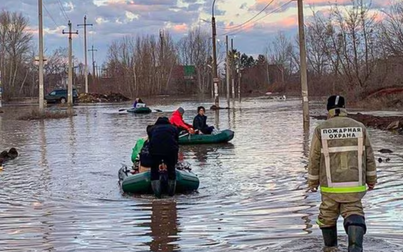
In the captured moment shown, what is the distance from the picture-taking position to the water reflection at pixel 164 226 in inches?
327

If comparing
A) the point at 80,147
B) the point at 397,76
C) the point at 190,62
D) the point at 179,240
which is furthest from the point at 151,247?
the point at 190,62

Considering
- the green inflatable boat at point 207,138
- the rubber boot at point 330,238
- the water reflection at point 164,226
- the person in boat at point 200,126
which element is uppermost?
the person in boat at point 200,126

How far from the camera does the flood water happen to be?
8430 millimetres

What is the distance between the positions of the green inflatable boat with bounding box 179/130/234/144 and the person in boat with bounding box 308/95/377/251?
15509 millimetres

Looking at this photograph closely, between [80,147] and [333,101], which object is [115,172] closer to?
[80,147]

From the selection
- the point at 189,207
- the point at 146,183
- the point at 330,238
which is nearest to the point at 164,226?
the point at 189,207

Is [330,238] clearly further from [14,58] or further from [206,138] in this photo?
[14,58]

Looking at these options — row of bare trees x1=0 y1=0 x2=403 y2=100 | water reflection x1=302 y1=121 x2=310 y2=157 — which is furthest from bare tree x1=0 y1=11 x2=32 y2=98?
water reflection x1=302 y1=121 x2=310 y2=157

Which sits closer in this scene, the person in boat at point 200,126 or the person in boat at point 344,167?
the person in boat at point 344,167

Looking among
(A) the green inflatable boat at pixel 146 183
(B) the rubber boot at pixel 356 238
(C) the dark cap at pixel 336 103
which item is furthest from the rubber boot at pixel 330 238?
(A) the green inflatable boat at pixel 146 183

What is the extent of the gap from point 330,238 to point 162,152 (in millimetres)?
4932

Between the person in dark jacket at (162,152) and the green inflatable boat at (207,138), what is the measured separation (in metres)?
10.5

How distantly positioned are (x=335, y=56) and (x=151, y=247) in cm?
6592

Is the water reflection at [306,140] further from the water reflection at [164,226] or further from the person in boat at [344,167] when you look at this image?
the person in boat at [344,167]
